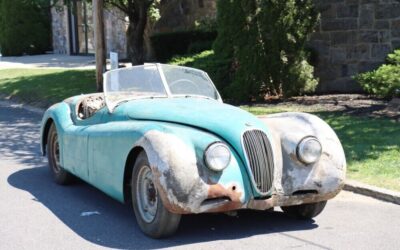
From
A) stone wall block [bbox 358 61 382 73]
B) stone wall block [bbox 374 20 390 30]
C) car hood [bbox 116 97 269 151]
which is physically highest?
stone wall block [bbox 374 20 390 30]

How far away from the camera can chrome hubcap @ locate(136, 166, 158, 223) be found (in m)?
5.55

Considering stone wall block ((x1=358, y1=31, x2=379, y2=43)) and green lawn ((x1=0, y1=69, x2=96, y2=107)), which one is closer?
stone wall block ((x1=358, y1=31, x2=379, y2=43))

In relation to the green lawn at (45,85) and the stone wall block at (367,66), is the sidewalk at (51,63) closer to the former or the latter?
the green lawn at (45,85)

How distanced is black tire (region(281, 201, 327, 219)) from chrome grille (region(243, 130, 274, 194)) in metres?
0.78

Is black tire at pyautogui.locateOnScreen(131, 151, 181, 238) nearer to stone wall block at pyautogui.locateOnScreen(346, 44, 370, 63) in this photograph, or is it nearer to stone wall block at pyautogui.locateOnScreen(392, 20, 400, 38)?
stone wall block at pyautogui.locateOnScreen(392, 20, 400, 38)

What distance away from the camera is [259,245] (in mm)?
5348

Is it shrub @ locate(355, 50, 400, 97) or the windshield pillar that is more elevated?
the windshield pillar

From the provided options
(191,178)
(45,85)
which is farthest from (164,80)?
(45,85)

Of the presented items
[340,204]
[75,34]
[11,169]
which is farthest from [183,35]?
[340,204]

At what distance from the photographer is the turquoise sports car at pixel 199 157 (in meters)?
5.23

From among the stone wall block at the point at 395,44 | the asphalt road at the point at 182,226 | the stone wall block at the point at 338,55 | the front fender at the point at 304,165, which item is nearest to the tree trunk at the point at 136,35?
the stone wall block at the point at 338,55

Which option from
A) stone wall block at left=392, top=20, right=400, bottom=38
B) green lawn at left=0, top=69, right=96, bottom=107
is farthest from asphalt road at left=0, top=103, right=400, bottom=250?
green lawn at left=0, top=69, right=96, bottom=107

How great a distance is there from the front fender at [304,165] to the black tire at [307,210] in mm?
302

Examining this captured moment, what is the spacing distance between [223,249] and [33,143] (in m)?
6.44
